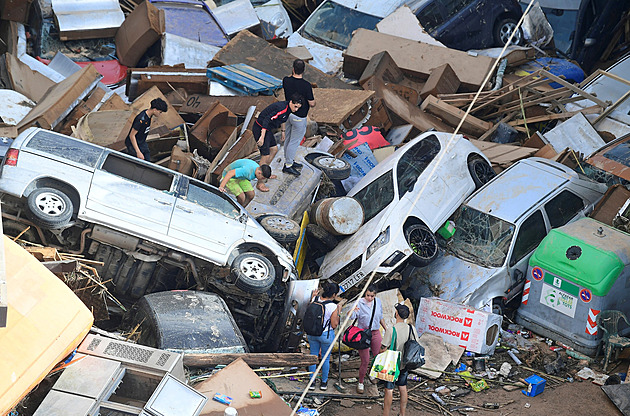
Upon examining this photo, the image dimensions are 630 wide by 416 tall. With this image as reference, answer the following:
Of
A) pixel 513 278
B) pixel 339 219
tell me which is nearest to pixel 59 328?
pixel 339 219

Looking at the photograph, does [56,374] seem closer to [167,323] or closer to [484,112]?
[167,323]

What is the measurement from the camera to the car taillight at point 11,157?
840cm

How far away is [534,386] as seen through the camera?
870 cm

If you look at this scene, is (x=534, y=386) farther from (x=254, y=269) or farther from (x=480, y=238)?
(x=254, y=269)

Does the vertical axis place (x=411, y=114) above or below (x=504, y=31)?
below

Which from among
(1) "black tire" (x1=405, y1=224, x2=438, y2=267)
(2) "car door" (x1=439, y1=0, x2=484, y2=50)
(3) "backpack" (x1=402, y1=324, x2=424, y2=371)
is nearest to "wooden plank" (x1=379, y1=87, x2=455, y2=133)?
(2) "car door" (x1=439, y1=0, x2=484, y2=50)

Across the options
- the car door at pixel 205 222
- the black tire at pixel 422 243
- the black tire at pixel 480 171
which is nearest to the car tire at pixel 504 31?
the black tire at pixel 480 171

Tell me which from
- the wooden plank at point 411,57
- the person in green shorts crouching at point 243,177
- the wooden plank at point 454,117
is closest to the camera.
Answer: the person in green shorts crouching at point 243,177

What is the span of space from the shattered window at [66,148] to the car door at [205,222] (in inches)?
43.2

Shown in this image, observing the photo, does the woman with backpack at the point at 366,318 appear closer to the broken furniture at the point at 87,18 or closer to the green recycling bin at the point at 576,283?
the green recycling bin at the point at 576,283

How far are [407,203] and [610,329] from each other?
304 cm

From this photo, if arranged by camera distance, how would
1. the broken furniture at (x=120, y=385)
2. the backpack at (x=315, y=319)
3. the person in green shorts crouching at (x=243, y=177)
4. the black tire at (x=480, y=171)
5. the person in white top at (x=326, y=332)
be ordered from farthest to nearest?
1. the black tire at (x=480, y=171)
2. the person in green shorts crouching at (x=243, y=177)
3. the person in white top at (x=326, y=332)
4. the backpack at (x=315, y=319)
5. the broken furniture at (x=120, y=385)

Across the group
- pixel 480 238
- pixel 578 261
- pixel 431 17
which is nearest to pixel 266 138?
pixel 480 238

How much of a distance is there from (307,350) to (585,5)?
12.1m
